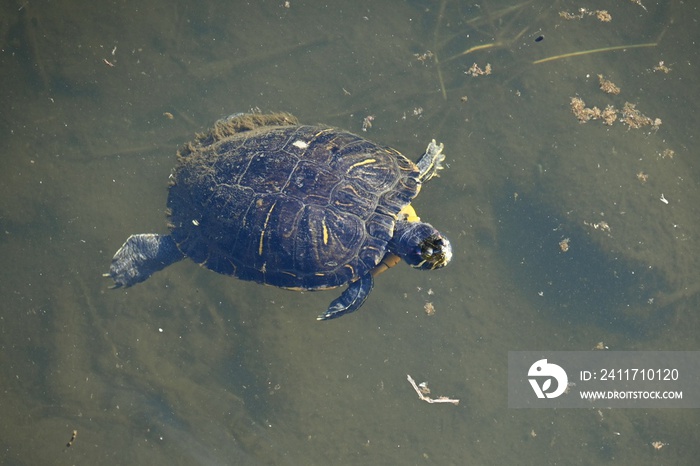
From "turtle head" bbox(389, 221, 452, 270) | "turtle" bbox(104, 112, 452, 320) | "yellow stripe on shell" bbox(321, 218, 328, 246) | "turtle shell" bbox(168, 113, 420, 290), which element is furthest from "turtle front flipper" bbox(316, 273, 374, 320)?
"yellow stripe on shell" bbox(321, 218, 328, 246)

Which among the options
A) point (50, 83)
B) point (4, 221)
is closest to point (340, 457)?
point (4, 221)

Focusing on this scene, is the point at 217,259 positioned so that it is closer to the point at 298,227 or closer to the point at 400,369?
the point at 298,227

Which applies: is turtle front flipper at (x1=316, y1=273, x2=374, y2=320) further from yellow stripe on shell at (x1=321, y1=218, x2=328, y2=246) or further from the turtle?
yellow stripe on shell at (x1=321, y1=218, x2=328, y2=246)

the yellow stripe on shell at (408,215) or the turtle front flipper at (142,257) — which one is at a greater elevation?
the yellow stripe on shell at (408,215)

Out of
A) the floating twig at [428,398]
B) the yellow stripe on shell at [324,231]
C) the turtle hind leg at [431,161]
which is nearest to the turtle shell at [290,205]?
the yellow stripe on shell at [324,231]

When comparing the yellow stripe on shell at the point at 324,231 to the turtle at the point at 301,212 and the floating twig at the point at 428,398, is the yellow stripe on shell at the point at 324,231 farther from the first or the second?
the floating twig at the point at 428,398

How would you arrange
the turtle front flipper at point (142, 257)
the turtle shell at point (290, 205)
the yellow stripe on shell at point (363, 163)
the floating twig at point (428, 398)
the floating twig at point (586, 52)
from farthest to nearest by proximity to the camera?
the floating twig at point (586, 52)
the floating twig at point (428, 398)
the turtle front flipper at point (142, 257)
the yellow stripe on shell at point (363, 163)
the turtle shell at point (290, 205)
